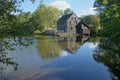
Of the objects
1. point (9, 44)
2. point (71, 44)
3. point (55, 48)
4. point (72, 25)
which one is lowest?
point (71, 44)

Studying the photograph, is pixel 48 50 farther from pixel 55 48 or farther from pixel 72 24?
pixel 72 24

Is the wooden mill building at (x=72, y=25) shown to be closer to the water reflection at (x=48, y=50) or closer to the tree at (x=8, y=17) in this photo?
the water reflection at (x=48, y=50)

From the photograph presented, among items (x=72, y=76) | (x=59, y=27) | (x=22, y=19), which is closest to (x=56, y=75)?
(x=72, y=76)

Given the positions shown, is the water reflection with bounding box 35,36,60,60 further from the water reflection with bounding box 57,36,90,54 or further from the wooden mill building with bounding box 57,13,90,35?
the wooden mill building with bounding box 57,13,90,35

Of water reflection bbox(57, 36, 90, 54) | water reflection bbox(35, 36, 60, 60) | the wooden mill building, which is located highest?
the wooden mill building

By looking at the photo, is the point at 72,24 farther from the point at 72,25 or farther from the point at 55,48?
the point at 55,48

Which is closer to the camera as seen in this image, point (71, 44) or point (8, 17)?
point (8, 17)

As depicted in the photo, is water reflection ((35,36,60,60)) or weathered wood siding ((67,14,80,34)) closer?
water reflection ((35,36,60,60))

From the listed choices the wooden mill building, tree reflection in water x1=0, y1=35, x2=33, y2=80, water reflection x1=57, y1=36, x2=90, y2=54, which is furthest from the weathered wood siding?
tree reflection in water x1=0, y1=35, x2=33, y2=80

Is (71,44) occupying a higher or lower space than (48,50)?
lower

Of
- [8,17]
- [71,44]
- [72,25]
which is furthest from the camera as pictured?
[72,25]

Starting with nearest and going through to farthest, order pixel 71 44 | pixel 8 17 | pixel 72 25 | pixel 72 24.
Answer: pixel 8 17 → pixel 71 44 → pixel 72 25 → pixel 72 24

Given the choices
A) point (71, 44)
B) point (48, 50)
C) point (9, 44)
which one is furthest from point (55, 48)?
point (9, 44)

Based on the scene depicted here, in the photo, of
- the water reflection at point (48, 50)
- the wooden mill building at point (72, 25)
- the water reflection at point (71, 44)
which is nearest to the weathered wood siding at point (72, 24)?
the wooden mill building at point (72, 25)
